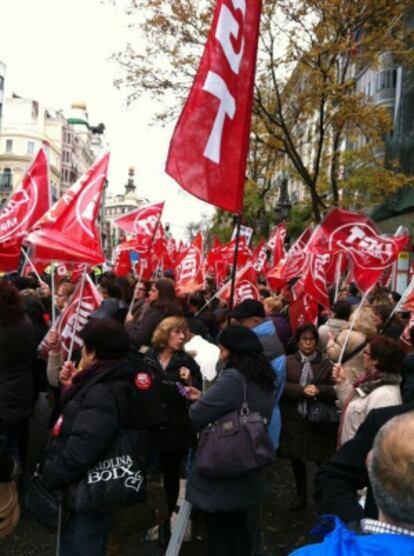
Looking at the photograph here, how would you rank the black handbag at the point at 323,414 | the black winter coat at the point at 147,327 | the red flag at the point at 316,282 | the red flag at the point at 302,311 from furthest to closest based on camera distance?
the red flag at the point at 302,311
the red flag at the point at 316,282
the black winter coat at the point at 147,327
the black handbag at the point at 323,414

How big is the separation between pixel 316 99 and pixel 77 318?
1421cm

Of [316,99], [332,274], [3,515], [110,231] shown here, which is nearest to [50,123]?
[110,231]

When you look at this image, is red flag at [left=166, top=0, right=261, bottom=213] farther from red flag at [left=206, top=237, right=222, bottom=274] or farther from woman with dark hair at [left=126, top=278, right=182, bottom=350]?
red flag at [left=206, top=237, right=222, bottom=274]

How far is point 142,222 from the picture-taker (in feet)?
37.9

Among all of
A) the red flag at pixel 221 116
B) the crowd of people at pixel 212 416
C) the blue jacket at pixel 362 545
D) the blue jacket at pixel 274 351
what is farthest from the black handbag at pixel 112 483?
the blue jacket at pixel 362 545

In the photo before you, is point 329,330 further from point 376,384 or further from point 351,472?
point 351,472

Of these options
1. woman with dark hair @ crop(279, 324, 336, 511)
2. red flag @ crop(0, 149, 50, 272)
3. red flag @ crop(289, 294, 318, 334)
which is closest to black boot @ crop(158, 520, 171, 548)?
woman with dark hair @ crop(279, 324, 336, 511)

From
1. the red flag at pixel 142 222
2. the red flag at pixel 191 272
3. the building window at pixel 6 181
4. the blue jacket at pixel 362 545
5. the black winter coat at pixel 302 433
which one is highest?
the building window at pixel 6 181

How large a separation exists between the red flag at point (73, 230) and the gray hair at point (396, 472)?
3.37 metres

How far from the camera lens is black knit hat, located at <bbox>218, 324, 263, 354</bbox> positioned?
12.1 ft

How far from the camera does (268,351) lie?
4.76 m

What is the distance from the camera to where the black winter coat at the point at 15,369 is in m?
4.50

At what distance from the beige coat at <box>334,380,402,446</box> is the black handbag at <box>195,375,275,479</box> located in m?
0.71

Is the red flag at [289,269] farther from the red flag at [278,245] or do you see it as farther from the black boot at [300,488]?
the black boot at [300,488]
